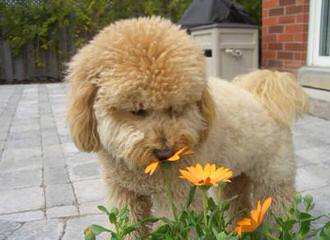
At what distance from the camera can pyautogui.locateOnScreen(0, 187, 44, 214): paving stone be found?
267 centimetres

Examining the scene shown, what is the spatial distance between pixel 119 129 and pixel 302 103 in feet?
3.60

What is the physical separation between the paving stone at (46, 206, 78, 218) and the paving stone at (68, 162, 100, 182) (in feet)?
1.66

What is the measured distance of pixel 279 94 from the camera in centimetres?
212

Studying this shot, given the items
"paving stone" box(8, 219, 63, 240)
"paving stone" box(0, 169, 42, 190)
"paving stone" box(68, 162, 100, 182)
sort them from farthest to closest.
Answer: "paving stone" box(68, 162, 100, 182) < "paving stone" box(0, 169, 42, 190) < "paving stone" box(8, 219, 63, 240)

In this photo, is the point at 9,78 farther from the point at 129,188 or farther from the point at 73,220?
the point at 129,188

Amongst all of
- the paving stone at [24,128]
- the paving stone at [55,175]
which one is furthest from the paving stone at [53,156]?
the paving stone at [24,128]

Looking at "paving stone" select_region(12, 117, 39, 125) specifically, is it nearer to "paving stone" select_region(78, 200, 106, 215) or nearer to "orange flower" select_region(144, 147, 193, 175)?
"paving stone" select_region(78, 200, 106, 215)

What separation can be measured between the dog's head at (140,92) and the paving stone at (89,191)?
124cm

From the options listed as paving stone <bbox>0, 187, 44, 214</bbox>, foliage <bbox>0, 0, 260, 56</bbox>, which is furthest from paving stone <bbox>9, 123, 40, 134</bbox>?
foliage <bbox>0, 0, 260, 56</bbox>

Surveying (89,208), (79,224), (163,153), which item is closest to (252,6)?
(89,208)

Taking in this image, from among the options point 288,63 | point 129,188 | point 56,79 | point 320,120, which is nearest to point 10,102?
point 56,79

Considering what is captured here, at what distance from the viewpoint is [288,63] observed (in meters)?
5.39

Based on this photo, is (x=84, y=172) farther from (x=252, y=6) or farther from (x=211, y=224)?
(x=252, y=6)

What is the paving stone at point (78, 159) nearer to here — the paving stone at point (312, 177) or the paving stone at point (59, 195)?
the paving stone at point (59, 195)
